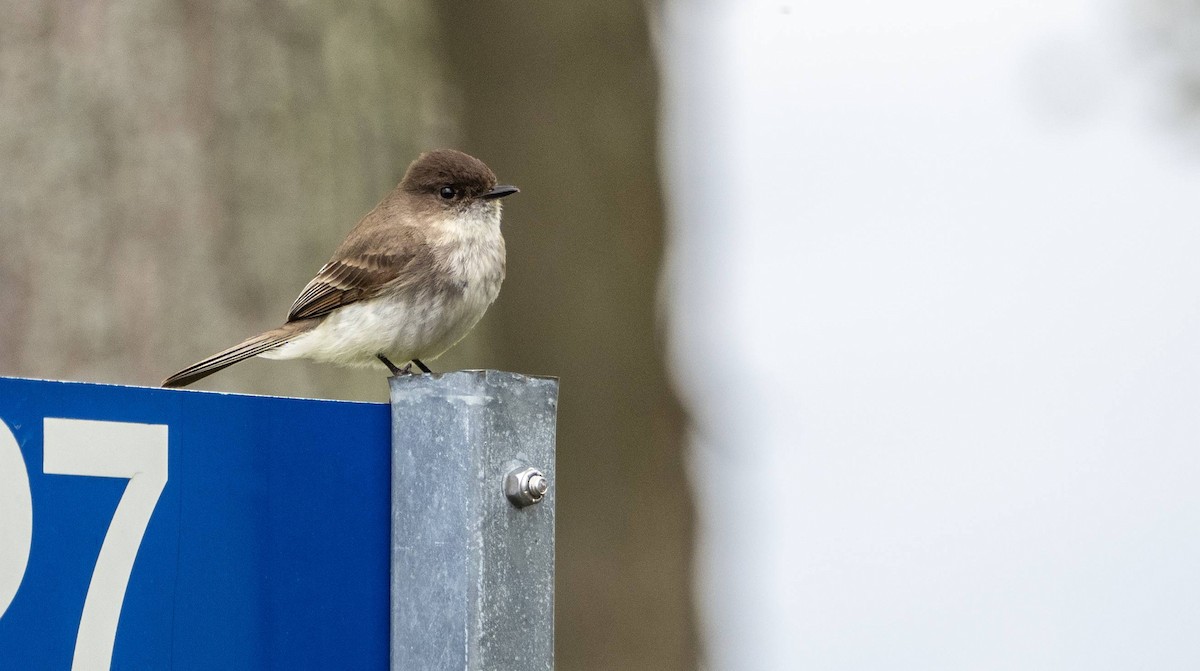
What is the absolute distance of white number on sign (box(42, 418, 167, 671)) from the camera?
163 cm

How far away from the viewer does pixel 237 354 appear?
3.48 meters

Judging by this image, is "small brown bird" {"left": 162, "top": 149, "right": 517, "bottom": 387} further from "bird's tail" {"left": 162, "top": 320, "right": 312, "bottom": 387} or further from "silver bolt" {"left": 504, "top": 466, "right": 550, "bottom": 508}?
"silver bolt" {"left": 504, "top": 466, "right": 550, "bottom": 508}

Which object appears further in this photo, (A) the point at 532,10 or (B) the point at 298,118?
(A) the point at 532,10

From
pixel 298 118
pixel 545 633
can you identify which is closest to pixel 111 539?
pixel 545 633

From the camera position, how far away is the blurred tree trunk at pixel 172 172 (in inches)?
148

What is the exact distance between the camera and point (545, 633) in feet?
6.23

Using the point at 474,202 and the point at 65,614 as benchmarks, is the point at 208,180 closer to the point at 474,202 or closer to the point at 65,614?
the point at 474,202

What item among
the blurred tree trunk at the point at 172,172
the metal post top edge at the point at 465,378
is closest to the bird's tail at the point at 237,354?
the blurred tree trunk at the point at 172,172

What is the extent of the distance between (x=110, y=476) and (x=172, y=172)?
8.05 ft

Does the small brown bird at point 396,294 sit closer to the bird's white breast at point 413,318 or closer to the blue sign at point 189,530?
the bird's white breast at point 413,318

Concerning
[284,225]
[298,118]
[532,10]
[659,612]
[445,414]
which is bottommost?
[659,612]

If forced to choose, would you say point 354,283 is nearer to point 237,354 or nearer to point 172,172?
point 237,354

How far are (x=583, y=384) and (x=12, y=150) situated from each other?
199 centimetres

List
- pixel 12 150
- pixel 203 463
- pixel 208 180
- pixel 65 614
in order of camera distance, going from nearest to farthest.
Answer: pixel 65 614, pixel 203 463, pixel 12 150, pixel 208 180
